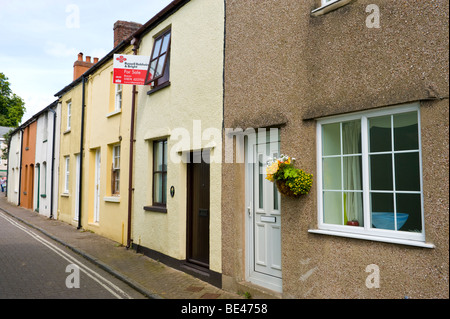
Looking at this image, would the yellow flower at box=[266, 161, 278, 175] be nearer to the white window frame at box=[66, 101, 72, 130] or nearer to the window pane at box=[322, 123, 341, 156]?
the window pane at box=[322, 123, 341, 156]

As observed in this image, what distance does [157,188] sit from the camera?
967cm

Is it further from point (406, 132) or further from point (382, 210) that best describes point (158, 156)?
point (406, 132)

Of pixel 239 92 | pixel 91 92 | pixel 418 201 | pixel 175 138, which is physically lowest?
pixel 418 201

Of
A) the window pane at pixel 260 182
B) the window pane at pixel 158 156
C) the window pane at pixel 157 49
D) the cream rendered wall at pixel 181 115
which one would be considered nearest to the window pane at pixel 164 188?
the window pane at pixel 158 156

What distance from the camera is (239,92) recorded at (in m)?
6.55

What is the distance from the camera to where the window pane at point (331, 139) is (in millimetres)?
5059

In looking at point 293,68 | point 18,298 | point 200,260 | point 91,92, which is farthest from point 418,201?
point 91,92

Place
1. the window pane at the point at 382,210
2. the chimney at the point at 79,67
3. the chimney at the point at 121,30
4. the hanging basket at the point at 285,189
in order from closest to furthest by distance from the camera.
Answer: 1. the window pane at the point at 382,210
2. the hanging basket at the point at 285,189
3. the chimney at the point at 121,30
4. the chimney at the point at 79,67

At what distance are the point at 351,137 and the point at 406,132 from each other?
756 millimetres

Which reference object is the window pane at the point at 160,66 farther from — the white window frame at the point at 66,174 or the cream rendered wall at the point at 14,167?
the cream rendered wall at the point at 14,167

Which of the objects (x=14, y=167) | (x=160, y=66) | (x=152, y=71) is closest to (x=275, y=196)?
(x=160, y=66)

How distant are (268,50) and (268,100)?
784 millimetres

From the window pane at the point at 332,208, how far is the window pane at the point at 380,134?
0.82 m

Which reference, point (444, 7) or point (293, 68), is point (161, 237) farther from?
point (444, 7)
